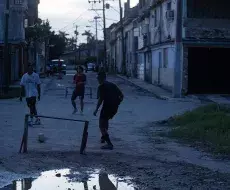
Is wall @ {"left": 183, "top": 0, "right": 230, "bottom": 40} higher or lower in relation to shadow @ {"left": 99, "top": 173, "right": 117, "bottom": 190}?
higher

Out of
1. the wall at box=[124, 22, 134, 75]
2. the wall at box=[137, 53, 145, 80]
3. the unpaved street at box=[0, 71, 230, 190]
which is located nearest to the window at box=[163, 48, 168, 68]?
the wall at box=[137, 53, 145, 80]

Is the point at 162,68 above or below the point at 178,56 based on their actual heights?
below

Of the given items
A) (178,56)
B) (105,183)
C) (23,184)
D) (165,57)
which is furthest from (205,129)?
(165,57)

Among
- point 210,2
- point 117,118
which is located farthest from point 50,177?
point 210,2

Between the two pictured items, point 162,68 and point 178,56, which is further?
point 162,68

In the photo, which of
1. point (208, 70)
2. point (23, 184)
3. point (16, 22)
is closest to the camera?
point (23, 184)

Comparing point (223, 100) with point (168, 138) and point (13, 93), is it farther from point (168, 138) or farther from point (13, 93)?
point (168, 138)

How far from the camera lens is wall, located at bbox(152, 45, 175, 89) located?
35.4 m

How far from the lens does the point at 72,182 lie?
8789 millimetres

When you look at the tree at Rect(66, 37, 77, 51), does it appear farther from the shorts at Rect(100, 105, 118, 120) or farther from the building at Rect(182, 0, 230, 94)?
the shorts at Rect(100, 105, 118, 120)

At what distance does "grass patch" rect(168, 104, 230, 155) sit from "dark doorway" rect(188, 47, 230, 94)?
598 inches

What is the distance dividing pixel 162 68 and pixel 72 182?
30.4m

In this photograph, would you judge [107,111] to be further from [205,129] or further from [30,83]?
[30,83]

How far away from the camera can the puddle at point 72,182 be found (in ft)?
27.8
